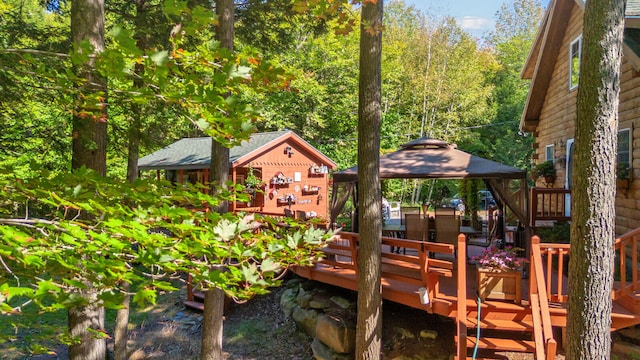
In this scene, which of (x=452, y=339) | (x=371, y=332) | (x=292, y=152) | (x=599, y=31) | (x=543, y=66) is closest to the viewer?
(x=599, y=31)

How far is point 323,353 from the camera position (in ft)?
22.2

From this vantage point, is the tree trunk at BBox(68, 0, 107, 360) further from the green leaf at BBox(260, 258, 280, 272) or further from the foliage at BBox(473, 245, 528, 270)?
the foliage at BBox(473, 245, 528, 270)

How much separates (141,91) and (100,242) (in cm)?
77

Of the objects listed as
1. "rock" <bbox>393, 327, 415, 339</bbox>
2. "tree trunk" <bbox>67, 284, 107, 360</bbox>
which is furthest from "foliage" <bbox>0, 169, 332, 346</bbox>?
"rock" <bbox>393, 327, 415, 339</bbox>

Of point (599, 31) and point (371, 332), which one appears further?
point (371, 332)

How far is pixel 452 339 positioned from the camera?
636cm

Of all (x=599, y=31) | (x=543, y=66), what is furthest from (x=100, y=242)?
(x=543, y=66)

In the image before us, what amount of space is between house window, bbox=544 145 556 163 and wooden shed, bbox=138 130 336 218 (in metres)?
7.50

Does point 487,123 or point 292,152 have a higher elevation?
point 487,123

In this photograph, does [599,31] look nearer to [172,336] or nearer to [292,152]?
[172,336]

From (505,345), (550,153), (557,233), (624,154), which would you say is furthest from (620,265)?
(550,153)

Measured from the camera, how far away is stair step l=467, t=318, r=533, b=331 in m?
5.21

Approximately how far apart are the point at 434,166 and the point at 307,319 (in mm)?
3669

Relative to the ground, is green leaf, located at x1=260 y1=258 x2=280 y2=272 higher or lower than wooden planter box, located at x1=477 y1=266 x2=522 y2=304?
higher
